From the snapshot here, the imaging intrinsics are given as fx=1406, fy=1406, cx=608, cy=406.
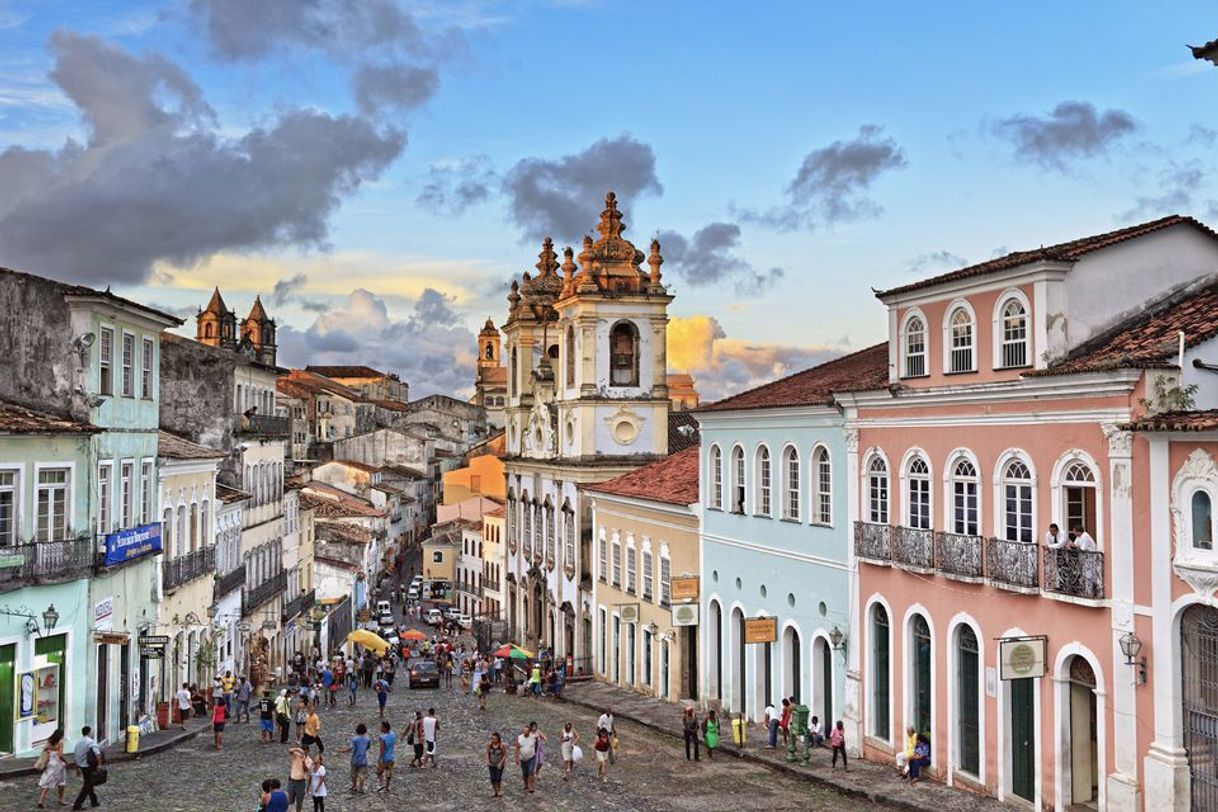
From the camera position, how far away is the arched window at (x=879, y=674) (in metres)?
27.2

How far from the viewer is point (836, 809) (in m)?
23.5

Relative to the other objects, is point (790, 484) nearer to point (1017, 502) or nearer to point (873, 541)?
point (873, 541)

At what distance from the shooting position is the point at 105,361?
2941 centimetres

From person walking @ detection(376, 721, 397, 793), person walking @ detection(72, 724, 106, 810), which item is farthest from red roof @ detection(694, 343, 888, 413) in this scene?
person walking @ detection(72, 724, 106, 810)

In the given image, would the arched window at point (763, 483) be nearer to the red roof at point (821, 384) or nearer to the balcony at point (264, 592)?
the red roof at point (821, 384)

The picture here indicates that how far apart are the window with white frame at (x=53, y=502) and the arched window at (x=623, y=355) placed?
29.3 metres

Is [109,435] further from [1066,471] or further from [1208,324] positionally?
[1208,324]

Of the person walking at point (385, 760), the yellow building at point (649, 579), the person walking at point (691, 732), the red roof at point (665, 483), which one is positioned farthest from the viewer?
A: the red roof at point (665, 483)

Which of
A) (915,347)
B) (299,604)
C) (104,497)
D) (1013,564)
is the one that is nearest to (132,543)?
(104,497)

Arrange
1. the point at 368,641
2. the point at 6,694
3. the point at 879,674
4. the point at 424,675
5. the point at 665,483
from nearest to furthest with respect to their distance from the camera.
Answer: the point at 6,694 < the point at 879,674 < the point at 665,483 < the point at 368,641 < the point at 424,675

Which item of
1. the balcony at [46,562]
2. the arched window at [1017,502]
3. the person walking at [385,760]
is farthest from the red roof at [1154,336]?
the balcony at [46,562]

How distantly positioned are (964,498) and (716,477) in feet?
39.2

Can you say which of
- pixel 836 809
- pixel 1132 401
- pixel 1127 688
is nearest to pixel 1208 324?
pixel 1132 401

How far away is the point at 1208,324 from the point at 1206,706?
5340 mm
